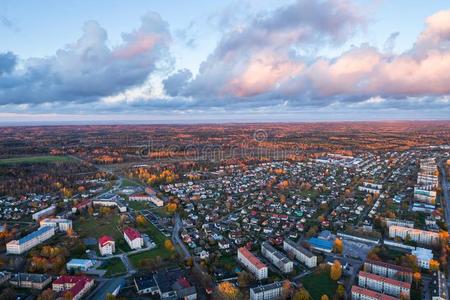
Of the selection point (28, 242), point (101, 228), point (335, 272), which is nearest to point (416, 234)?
point (335, 272)

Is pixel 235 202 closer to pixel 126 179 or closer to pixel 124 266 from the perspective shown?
pixel 124 266

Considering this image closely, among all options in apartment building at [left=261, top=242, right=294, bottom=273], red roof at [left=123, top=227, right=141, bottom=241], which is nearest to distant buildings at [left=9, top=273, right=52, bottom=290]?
red roof at [left=123, top=227, right=141, bottom=241]

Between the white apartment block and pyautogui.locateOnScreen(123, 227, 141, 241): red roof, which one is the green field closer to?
pyautogui.locateOnScreen(123, 227, 141, 241): red roof

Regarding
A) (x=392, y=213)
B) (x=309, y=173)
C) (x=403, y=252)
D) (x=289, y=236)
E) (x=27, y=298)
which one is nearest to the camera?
(x=27, y=298)

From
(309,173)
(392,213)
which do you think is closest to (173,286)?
(392,213)

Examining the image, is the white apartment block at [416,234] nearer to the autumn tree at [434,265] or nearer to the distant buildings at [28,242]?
the autumn tree at [434,265]

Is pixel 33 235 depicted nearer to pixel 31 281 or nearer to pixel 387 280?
pixel 31 281
